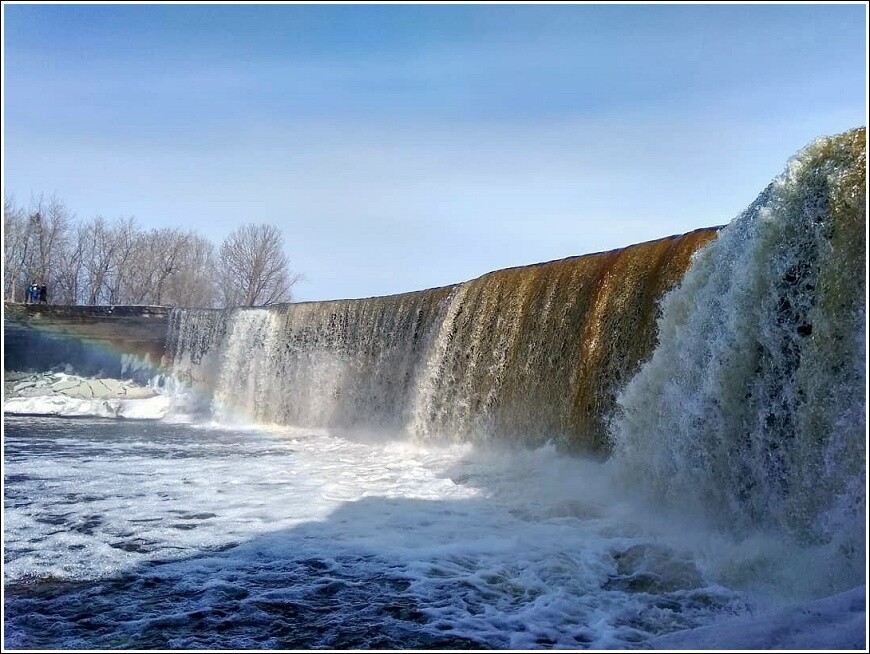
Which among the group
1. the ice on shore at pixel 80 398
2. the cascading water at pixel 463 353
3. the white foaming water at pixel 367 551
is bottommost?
the ice on shore at pixel 80 398

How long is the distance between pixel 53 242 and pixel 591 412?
29488mm

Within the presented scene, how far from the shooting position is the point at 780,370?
216 inches

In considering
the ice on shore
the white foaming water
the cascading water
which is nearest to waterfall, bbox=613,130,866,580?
the white foaming water

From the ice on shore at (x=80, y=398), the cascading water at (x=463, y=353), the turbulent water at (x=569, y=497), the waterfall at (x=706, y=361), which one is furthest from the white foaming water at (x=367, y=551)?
the ice on shore at (x=80, y=398)

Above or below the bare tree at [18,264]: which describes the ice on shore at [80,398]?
below

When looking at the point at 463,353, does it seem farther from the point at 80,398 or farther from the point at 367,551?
the point at 80,398

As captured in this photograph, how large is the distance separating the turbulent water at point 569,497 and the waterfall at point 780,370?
0.02m

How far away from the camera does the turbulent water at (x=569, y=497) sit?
431 cm

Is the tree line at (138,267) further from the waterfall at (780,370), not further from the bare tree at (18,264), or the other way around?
the waterfall at (780,370)

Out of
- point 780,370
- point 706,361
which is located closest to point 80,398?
point 706,361

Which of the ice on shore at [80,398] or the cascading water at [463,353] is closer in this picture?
the cascading water at [463,353]

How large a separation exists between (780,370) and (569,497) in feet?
10.3

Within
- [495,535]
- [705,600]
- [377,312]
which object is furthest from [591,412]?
[377,312]

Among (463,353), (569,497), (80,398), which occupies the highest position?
(463,353)
